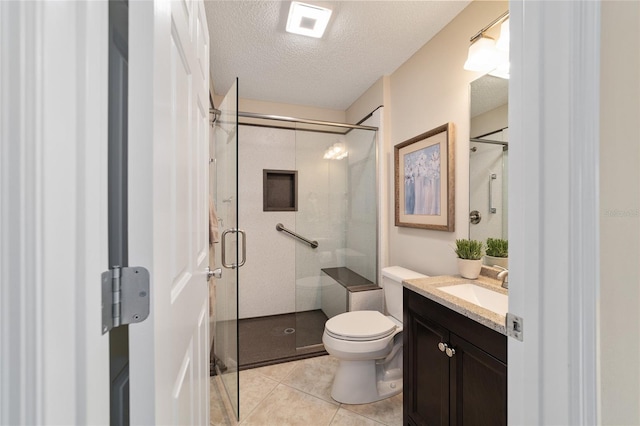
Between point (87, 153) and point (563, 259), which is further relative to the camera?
point (563, 259)

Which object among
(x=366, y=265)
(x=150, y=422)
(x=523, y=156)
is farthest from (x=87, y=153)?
(x=366, y=265)

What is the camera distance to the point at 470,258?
5.18 ft

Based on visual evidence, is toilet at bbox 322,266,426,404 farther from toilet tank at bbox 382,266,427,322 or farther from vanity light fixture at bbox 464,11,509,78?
vanity light fixture at bbox 464,11,509,78

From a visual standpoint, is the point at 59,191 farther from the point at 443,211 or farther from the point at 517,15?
the point at 443,211

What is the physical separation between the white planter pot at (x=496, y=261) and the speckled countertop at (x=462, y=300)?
4 cm

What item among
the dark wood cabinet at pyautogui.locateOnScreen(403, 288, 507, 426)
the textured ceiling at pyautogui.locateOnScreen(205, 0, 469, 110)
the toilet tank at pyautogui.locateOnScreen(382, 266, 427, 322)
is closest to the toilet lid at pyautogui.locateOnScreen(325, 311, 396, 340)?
the toilet tank at pyautogui.locateOnScreen(382, 266, 427, 322)

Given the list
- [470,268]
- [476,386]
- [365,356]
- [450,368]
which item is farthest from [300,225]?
[476,386]

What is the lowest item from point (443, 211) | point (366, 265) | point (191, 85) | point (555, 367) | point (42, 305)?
point (366, 265)

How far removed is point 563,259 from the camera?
1.74 ft

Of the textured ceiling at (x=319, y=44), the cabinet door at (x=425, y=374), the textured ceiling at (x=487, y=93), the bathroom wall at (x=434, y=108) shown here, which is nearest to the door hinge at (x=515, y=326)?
the cabinet door at (x=425, y=374)

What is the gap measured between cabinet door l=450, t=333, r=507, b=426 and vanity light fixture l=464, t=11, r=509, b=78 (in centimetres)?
141

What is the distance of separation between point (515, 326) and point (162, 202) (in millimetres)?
822

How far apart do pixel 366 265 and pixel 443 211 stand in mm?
1029

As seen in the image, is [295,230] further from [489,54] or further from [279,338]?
[489,54]
